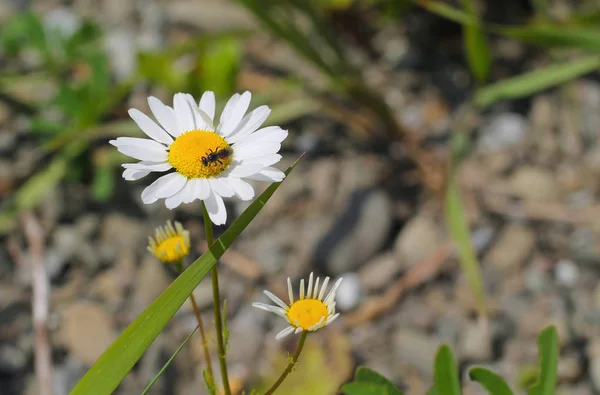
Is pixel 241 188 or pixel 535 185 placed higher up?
pixel 535 185

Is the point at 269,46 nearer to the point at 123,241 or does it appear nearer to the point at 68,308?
the point at 123,241

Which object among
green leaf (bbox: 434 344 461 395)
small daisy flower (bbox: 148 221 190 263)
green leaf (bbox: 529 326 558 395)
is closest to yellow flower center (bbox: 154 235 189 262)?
small daisy flower (bbox: 148 221 190 263)

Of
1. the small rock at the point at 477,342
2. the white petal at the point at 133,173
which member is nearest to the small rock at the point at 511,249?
the small rock at the point at 477,342

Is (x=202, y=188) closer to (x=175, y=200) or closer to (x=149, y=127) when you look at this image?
(x=175, y=200)

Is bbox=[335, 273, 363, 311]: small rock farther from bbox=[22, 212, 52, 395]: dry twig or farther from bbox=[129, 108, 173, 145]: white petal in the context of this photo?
bbox=[129, 108, 173, 145]: white petal

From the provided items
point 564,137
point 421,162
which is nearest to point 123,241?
point 421,162

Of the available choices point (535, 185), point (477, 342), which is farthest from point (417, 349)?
point (535, 185)
